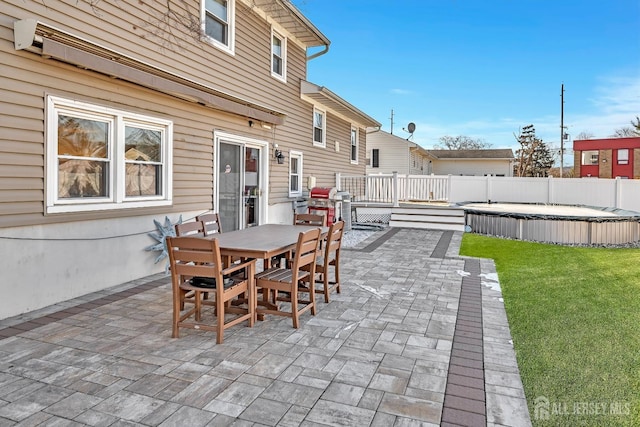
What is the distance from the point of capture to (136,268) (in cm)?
584

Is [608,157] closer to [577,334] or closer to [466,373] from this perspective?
[577,334]

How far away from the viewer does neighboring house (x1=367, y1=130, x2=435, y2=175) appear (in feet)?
80.2

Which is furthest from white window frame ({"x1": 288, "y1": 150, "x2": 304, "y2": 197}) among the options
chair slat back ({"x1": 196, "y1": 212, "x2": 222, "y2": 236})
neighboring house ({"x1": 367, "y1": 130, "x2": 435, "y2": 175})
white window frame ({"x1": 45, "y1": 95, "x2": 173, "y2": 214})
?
neighboring house ({"x1": 367, "y1": 130, "x2": 435, "y2": 175})

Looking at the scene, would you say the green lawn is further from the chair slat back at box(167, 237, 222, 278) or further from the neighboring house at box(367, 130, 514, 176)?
the neighboring house at box(367, 130, 514, 176)

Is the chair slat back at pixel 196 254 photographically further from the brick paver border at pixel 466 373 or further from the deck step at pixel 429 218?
the deck step at pixel 429 218

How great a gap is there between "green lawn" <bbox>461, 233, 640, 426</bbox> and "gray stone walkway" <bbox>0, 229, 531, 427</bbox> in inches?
7.9

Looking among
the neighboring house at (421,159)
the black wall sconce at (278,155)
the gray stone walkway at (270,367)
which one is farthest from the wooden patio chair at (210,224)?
the neighboring house at (421,159)

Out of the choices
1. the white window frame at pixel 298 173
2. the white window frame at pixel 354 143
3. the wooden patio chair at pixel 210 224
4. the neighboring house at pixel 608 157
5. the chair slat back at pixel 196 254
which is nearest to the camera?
the chair slat back at pixel 196 254

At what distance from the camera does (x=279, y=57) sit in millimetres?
9914

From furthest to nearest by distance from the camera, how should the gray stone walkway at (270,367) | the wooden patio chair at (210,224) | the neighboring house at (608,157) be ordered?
the neighboring house at (608,157) → the wooden patio chair at (210,224) → the gray stone walkway at (270,367)

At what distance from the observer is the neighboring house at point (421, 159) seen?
80.7ft

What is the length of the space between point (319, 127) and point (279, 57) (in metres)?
3.04

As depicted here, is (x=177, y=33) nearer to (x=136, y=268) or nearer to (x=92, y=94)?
(x=92, y=94)

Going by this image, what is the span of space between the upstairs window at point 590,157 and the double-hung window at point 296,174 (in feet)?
101
